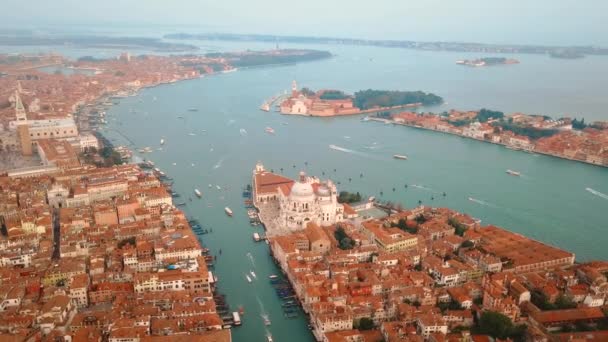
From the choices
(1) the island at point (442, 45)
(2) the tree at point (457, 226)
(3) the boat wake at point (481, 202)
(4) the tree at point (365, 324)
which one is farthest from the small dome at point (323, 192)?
(1) the island at point (442, 45)

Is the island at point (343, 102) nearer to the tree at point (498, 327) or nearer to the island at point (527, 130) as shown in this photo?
the island at point (527, 130)

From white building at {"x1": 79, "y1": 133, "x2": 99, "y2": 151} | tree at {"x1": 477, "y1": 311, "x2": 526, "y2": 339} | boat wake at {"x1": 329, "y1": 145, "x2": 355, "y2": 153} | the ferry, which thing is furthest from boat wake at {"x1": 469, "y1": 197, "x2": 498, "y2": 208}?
white building at {"x1": 79, "y1": 133, "x2": 99, "y2": 151}

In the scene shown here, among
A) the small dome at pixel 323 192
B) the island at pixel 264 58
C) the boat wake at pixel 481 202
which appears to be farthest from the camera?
the island at pixel 264 58

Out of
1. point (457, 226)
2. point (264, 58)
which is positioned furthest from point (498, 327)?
point (264, 58)

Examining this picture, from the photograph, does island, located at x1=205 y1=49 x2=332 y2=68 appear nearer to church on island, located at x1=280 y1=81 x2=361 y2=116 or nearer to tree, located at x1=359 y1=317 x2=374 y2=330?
church on island, located at x1=280 y1=81 x2=361 y2=116

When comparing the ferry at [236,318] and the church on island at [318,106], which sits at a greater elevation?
the church on island at [318,106]

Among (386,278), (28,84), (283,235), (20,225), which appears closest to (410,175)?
(283,235)
